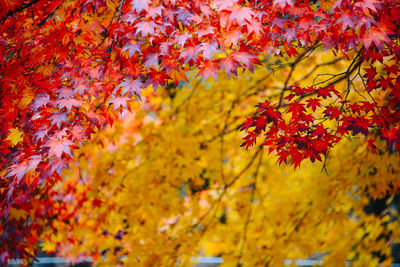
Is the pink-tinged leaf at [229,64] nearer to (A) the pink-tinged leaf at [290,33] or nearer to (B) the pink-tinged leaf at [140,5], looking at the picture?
(A) the pink-tinged leaf at [290,33]

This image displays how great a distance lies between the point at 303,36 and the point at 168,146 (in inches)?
152

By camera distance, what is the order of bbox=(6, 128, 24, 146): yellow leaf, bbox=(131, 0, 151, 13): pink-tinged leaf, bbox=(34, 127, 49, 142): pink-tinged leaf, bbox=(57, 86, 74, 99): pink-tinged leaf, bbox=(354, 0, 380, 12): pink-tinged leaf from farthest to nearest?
bbox=(6, 128, 24, 146): yellow leaf → bbox=(57, 86, 74, 99): pink-tinged leaf → bbox=(34, 127, 49, 142): pink-tinged leaf → bbox=(131, 0, 151, 13): pink-tinged leaf → bbox=(354, 0, 380, 12): pink-tinged leaf

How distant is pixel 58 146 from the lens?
2.82 metres

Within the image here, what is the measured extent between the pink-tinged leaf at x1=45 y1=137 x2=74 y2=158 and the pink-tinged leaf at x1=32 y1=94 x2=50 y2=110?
1.04 ft

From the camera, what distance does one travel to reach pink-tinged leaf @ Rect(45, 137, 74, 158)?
2771 millimetres

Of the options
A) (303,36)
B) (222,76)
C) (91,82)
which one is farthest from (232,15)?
(222,76)

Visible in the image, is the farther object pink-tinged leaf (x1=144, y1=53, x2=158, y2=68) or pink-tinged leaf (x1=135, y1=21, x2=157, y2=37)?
pink-tinged leaf (x1=144, y1=53, x2=158, y2=68)

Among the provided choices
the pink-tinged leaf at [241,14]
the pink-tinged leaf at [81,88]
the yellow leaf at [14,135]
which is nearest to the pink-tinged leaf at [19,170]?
the yellow leaf at [14,135]

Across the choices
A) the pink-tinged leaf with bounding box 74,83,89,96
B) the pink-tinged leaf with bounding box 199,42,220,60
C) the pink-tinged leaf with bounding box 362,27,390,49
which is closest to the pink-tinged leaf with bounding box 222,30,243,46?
the pink-tinged leaf with bounding box 199,42,220,60

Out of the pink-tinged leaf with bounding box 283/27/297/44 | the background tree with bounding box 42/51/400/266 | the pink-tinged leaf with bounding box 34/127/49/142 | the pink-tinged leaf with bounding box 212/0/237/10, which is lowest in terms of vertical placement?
the background tree with bounding box 42/51/400/266

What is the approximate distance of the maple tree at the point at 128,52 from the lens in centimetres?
265

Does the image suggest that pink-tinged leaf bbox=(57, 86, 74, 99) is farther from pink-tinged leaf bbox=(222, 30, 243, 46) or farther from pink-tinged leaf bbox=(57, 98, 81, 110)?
pink-tinged leaf bbox=(222, 30, 243, 46)

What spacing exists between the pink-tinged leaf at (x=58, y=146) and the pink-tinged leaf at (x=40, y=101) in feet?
1.04

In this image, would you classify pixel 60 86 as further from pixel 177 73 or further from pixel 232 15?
pixel 232 15
